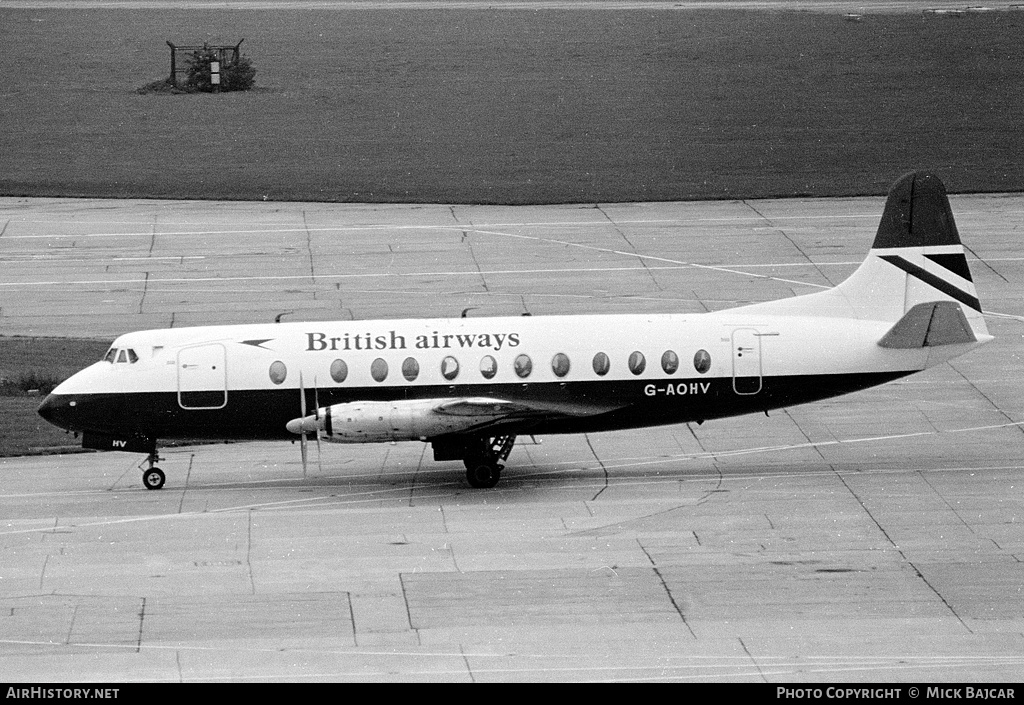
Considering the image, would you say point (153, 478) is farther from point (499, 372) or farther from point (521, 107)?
point (521, 107)

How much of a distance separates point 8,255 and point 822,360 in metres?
35.2

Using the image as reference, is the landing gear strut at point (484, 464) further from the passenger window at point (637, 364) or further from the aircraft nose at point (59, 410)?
the aircraft nose at point (59, 410)

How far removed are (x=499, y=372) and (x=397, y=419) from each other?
109 inches

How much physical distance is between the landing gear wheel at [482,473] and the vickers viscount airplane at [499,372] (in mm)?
31

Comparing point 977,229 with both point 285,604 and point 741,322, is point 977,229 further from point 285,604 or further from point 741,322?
point 285,604

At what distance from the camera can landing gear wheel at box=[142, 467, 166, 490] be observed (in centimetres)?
3678

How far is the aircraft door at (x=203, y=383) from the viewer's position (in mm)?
36000

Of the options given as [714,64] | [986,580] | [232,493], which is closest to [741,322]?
[986,580]

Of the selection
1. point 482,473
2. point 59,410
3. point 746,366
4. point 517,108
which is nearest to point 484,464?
point 482,473

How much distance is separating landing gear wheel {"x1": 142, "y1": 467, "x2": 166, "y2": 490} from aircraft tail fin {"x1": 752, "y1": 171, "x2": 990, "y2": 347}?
46.3 feet

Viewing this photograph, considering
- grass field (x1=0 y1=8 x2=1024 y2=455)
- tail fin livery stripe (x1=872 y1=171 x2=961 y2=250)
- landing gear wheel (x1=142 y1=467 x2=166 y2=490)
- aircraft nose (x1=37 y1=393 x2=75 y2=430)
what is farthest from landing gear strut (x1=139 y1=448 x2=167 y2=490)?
tail fin livery stripe (x1=872 y1=171 x2=961 y2=250)

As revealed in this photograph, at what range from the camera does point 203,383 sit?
36062 mm

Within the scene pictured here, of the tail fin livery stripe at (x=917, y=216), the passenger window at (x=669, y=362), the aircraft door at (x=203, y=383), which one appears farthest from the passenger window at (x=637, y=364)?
the aircraft door at (x=203, y=383)

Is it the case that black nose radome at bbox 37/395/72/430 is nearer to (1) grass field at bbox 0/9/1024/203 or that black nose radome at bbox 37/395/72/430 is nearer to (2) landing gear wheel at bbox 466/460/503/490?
(2) landing gear wheel at bbox 466/460/503/490
